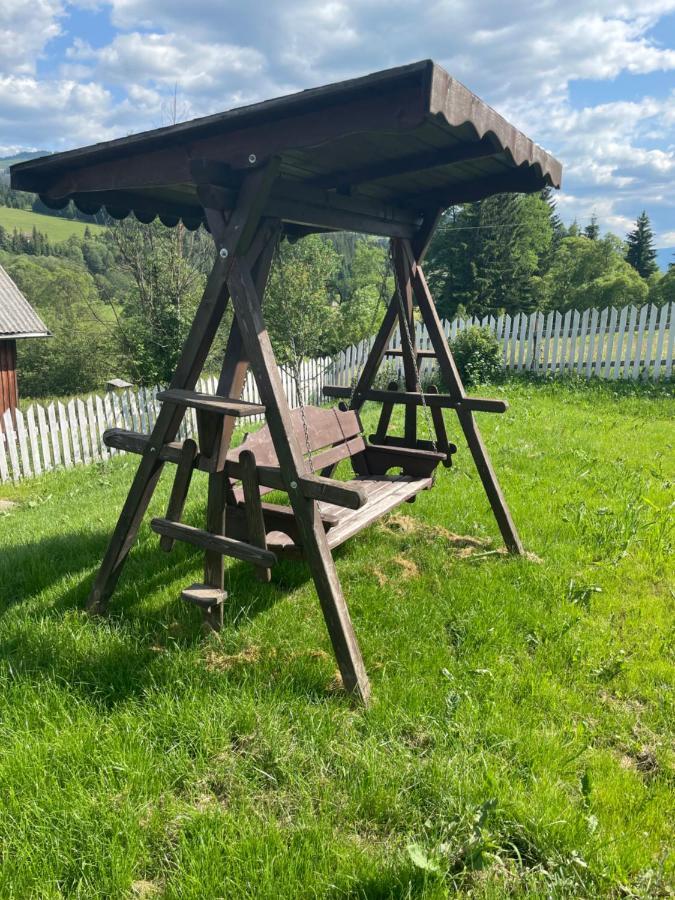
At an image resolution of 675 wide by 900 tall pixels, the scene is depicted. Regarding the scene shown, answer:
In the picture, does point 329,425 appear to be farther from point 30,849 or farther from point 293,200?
point 30,849

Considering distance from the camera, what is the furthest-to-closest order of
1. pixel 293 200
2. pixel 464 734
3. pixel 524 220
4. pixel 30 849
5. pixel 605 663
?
pixel 524 220 < pixel 293 200 < pixel 605 663 < pixel 464 734 < pixel 30 849

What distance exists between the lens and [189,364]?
10.3ft

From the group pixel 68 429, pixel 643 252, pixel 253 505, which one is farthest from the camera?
pixel 643 252

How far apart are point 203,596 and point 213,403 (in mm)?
971

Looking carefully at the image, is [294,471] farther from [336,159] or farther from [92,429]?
[92,429]

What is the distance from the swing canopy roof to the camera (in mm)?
2248

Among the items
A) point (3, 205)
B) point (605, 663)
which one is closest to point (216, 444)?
point (605, 663)

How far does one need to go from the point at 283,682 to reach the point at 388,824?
827 mm

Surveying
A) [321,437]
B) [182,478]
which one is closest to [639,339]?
[321,437]

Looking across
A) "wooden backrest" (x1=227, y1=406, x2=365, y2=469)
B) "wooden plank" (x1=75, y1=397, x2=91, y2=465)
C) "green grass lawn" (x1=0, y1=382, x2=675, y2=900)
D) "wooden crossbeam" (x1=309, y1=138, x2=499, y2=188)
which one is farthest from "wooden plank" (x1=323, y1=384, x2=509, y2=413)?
"wooden plank" (x1=75, y1=397, x2=91, y2=465)

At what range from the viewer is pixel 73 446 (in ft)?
31.4

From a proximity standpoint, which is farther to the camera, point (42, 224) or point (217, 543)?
point (42, 224)

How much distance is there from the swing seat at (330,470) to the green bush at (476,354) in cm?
853

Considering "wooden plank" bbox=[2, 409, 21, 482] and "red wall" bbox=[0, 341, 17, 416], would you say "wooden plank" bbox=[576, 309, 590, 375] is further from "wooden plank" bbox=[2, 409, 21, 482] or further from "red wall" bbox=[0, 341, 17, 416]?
"red wall" bbox=[0, 341, 17, 416]
